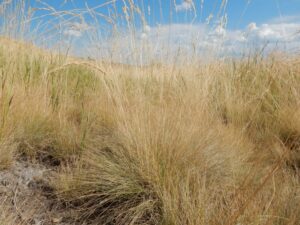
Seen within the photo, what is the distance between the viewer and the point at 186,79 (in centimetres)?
252

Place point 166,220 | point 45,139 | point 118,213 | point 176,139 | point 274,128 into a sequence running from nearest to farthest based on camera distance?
point 166,220 → point 118,213 → point 176,139 → point 45,139 → point 274,128

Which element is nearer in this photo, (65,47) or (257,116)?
(257,116)

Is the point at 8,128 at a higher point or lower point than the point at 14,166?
higher

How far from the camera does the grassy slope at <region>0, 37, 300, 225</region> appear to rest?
1.33 metres

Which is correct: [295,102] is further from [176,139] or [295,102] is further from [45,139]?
[45,139]

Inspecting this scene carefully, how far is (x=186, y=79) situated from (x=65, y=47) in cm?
153

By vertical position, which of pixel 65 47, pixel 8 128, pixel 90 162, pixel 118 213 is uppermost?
pixel 65 47

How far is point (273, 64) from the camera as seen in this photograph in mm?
3434

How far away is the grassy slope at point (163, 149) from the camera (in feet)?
4.37

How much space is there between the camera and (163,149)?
5.43 feet

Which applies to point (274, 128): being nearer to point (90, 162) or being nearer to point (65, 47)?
point (90, 162)

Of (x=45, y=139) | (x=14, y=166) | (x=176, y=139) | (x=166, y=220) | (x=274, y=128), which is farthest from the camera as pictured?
(x=274, y=128)

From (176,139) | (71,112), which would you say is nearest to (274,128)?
(176,139)

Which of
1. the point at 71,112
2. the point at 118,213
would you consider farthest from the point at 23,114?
the point at 118,213
